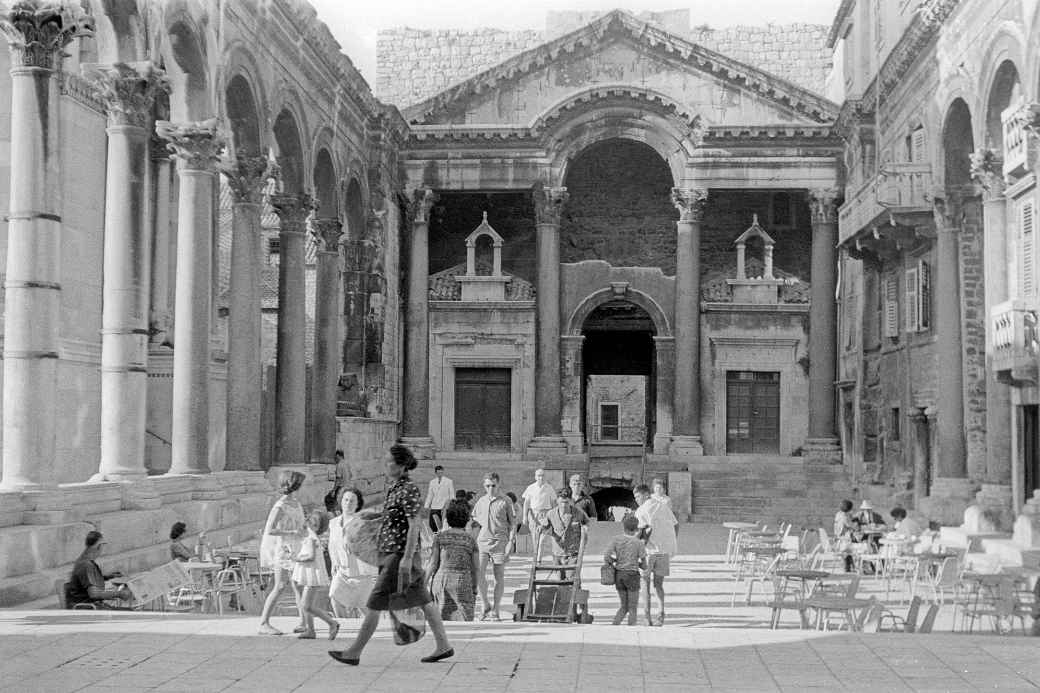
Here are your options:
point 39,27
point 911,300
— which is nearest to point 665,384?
point 911,300

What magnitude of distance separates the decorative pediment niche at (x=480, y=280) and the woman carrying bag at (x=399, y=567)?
23.3m

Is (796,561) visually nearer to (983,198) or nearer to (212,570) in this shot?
(212,570)

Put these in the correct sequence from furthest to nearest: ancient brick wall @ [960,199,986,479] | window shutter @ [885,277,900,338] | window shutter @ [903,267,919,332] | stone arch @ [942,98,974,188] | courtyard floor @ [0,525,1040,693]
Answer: window shutter @ [885,277,900,338]
window shutter @ [903,267,919,332]
stone arch @ [942,98,974,188]
ancient brick wall @ [960,199,986,479]
courtyard floor @ [0,525,1040,693]

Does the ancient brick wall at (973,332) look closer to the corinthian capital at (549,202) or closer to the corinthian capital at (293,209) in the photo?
the corinthian capital at (549,202)

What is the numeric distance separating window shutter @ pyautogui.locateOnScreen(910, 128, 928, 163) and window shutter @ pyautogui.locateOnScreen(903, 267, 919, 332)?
79.4 inches

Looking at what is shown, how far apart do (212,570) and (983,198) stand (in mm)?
12805

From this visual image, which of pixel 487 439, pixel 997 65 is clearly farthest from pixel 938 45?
pixel 487 439

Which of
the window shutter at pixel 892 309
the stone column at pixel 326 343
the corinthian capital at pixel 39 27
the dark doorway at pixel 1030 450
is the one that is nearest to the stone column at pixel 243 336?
the stone column at pixel 326 343

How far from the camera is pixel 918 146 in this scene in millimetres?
23266

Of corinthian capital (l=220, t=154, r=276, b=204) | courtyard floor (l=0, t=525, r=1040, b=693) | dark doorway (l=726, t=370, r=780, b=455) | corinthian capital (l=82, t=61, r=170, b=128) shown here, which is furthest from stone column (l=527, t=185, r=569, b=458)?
courtyard floor (l=0, t=525, r=1040, b=693)

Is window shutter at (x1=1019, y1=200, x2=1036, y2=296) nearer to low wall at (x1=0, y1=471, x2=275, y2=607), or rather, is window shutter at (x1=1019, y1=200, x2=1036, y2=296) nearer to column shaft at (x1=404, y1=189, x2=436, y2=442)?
low wall at (x1=0, y1=471, x2=275, y2=607)

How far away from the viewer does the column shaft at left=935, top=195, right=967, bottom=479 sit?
20609 millimetres

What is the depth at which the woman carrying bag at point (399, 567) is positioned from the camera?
785 cm

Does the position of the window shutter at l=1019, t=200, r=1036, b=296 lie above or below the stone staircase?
above
